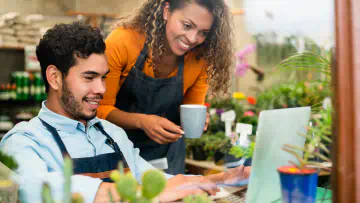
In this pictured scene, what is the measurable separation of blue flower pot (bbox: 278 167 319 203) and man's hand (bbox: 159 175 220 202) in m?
0.29

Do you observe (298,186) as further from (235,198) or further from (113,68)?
(113,68)

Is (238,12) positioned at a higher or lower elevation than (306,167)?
higher

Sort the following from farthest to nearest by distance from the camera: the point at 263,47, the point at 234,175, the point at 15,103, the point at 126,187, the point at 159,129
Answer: the point at 15,103 → the point at 263,47 → the point at 159,129 → the point at 234,175 → the point at 126,187

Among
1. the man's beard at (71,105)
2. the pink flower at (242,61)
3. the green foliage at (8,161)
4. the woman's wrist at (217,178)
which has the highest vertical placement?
the pink flower at (242,61)

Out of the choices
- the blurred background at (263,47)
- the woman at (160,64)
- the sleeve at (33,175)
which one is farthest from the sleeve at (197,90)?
the sleeve at (33,175)

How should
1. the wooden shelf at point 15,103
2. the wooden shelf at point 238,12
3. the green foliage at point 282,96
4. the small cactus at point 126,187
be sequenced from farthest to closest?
1. the wooden shelf at point 15,103
2. the green foliage at point 282,96
3. the wooden shelf at point 238,12
4. the small cactus at point 126,187

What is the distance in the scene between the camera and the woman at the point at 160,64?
4.43 feet

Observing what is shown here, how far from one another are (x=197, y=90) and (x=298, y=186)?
73 cm

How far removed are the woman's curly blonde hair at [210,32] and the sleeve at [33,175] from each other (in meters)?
0.52

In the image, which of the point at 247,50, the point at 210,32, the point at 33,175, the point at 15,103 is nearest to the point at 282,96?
the point at 247,50

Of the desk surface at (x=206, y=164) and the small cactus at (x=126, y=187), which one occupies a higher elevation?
the small cactus at (x=126, y=187)

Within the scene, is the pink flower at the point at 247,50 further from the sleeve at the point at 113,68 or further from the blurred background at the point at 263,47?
the sleeve at the point at 113,68

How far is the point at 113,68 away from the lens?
136cm

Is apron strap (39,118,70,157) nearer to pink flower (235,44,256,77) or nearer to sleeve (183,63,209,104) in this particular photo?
sleeve (183,63,209,104)
